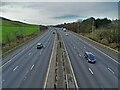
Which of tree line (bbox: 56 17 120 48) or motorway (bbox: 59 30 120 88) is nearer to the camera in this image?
motorway (bbox: 59 30 120 88)

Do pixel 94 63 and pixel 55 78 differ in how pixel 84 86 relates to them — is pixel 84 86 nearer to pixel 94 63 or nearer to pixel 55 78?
pixel 55 78

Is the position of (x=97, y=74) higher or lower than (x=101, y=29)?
lower

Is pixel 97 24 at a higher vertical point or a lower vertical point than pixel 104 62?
higher

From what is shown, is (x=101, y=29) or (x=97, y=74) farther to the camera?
(x=101, y=29)

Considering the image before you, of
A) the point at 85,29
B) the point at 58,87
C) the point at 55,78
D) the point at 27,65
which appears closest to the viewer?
the point at 58,87

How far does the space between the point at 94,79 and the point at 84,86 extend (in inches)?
115

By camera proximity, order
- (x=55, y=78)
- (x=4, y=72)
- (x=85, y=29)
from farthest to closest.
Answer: (x=85, y=29), (x=4, y=72), (x=55, y=78)

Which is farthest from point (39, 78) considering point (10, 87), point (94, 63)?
point (94, 63)

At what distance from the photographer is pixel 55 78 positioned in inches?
971

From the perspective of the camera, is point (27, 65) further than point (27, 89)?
Yes

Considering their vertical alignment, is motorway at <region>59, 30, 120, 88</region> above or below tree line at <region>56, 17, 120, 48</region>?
below

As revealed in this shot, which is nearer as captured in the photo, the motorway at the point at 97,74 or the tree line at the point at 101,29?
the motorway at the point at 97,74

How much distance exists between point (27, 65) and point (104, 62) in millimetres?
12137

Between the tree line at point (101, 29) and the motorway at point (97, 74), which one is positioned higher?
the tree line at point (101, 29)
